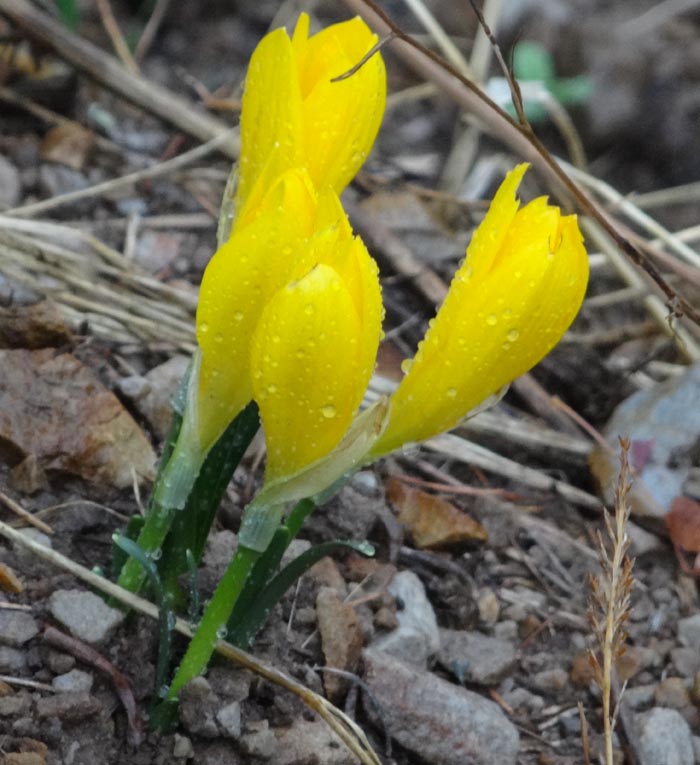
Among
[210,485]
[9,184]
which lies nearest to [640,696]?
[210,485]

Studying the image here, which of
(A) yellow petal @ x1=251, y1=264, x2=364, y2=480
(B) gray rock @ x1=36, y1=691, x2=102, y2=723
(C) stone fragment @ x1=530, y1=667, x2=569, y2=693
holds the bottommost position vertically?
(C) stone fragment @ x1=530, y1=667, x2=569, y2=693

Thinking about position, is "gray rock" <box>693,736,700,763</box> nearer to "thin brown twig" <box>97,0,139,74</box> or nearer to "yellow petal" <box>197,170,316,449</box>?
"yellow petal" <box>197,170,316,449</box>

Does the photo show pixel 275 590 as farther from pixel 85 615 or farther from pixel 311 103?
pixel 311 103

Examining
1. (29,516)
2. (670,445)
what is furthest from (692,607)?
(29,516)

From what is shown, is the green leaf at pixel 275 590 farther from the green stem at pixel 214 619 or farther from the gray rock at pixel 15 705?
the gray rock at pixel 15 705

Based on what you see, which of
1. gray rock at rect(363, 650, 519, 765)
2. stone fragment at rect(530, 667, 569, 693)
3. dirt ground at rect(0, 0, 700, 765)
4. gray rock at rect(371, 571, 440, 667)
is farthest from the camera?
stone fragment at rect(530, 667, 569, 693)

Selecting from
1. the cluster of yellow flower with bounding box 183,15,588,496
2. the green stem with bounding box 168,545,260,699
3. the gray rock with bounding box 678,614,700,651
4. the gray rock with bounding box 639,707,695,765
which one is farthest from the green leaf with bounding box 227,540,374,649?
the gray rock with bounding box 678,614,700,651
